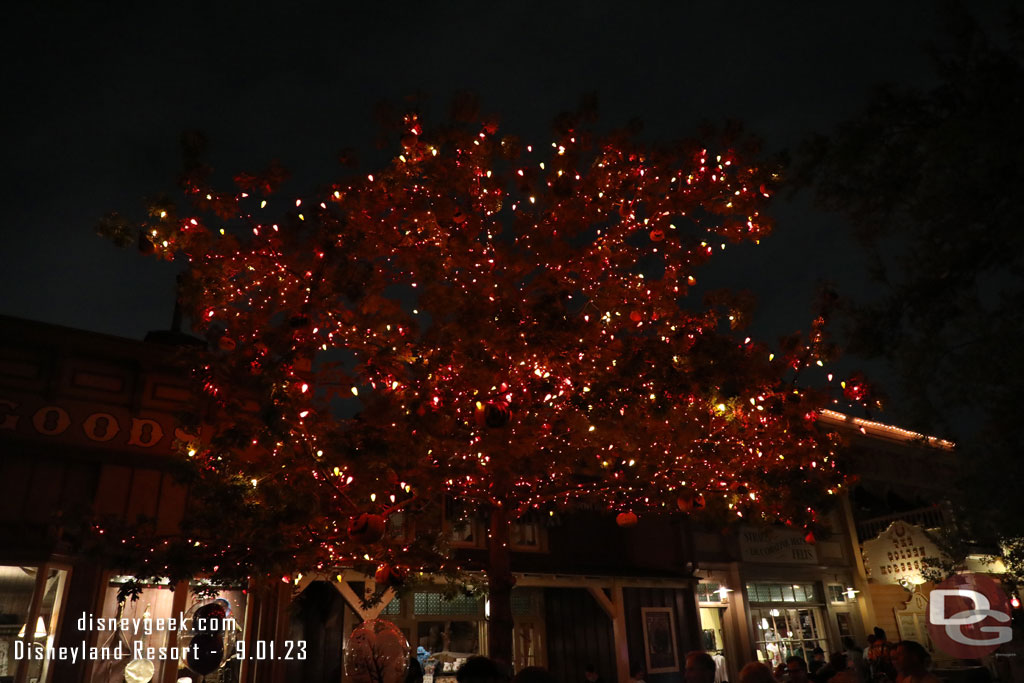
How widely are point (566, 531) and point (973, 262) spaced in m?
10.3

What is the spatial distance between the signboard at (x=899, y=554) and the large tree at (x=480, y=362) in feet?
36.1

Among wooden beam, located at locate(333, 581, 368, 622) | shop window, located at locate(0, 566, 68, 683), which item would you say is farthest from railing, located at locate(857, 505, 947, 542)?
shop window, located at locate(0, 566, 68, 683)

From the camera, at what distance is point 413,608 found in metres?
13.2

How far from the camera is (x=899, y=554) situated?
18.8 meters

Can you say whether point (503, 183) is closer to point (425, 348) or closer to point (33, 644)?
point (425, 348)

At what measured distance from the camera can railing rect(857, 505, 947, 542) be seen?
64.5ft

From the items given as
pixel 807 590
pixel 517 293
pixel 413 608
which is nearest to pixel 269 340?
pixel 517 293

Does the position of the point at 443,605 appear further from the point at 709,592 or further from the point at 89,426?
the point at 709,592

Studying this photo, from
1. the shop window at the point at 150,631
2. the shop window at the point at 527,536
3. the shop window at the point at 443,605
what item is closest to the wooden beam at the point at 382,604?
the shop window at the point at 443,605

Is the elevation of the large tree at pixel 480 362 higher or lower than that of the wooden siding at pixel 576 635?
higher

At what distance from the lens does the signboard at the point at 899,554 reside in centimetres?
1823

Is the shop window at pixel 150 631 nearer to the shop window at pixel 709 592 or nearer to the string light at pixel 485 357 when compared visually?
the string light at pixel 485 357

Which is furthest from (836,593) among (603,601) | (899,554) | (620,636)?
(603,601)

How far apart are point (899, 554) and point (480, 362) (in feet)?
52.4
